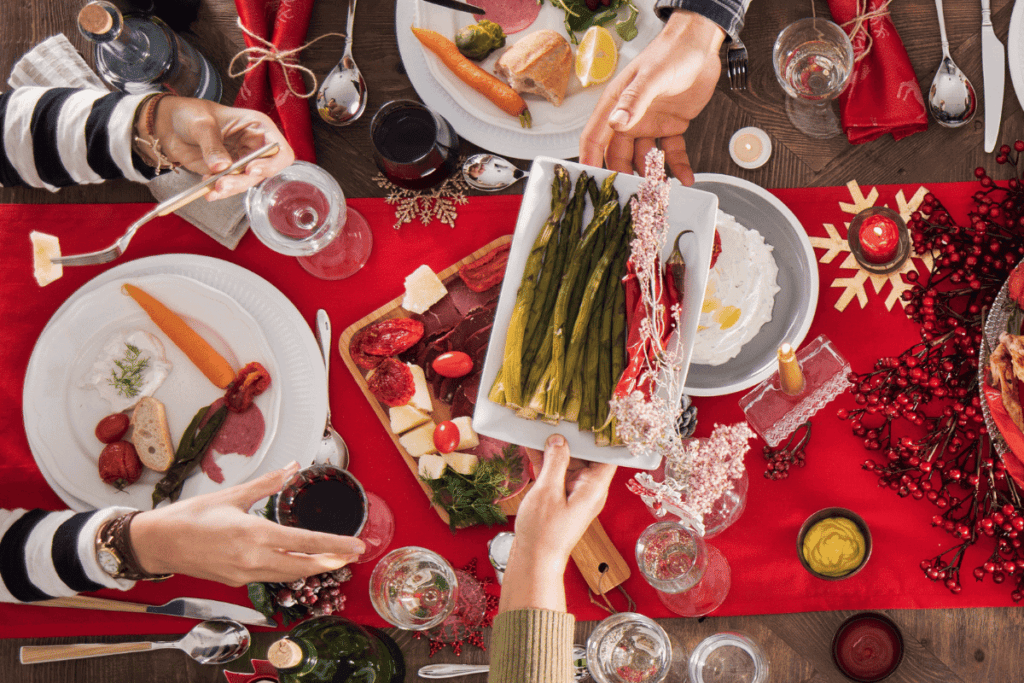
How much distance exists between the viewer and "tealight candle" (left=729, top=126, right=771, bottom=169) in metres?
1.65

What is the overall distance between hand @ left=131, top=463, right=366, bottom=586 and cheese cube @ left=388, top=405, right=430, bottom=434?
25cm

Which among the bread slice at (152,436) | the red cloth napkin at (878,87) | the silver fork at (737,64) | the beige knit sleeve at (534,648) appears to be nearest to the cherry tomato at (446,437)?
the beige knit sleeve at (534,648)

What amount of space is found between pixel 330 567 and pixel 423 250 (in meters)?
0.76

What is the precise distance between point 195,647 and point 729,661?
1225 millimetres

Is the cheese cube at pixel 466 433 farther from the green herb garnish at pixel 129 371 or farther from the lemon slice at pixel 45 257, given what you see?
the lemon slice at pixel 45 257

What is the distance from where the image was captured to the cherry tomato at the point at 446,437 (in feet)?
5.10

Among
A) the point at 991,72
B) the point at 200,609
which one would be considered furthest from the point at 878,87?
the point at 200,609

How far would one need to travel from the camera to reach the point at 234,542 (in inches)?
57.1

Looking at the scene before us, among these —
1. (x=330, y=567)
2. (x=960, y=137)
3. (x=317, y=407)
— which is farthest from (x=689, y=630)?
(x=960, y=137)

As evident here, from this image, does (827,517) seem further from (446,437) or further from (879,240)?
(446,437)

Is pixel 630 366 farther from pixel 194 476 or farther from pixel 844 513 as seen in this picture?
pixel 194 476

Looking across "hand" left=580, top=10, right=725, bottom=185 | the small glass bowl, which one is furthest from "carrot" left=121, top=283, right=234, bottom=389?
the small glass bowl

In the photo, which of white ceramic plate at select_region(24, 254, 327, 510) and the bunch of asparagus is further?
white ceramic plate at select_region(24, 254, 327, 510)

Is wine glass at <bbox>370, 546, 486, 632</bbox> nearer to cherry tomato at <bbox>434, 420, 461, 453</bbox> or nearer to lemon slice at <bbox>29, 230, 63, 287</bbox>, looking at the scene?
cherry tomato at <bbox>434, 420, 461, 453</bbox>
